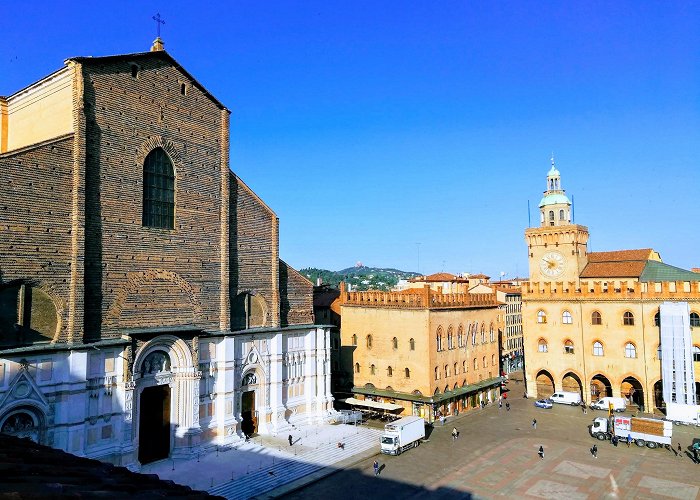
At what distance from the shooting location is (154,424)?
93.5ft

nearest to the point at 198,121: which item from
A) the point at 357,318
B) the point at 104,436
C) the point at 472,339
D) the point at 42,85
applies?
the point at 42,85

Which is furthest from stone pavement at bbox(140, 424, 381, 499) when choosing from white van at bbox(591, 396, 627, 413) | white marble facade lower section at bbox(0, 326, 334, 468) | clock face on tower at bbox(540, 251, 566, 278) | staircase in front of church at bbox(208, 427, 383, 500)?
clock face on tower at bbox(540, 251, 566, 278)

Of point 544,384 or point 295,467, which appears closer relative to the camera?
point 295,467

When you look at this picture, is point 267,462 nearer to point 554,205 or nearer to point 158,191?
point 158,191

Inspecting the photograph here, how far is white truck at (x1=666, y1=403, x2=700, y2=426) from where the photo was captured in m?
42.4

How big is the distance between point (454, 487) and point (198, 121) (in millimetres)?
25968

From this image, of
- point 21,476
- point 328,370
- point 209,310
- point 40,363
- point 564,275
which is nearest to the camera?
point 21,476

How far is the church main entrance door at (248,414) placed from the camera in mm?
33719

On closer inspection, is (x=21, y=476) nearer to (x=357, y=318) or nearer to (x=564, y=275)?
(x=357, y=318)

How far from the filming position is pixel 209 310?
31.4 metres

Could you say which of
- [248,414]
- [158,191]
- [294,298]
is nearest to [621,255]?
[294,298]

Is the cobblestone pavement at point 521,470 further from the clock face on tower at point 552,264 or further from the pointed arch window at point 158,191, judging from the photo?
the clock face on tower at point 552,264

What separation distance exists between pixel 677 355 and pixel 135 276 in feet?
142

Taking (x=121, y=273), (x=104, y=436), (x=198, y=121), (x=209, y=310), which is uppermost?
(x=198, y=121)
